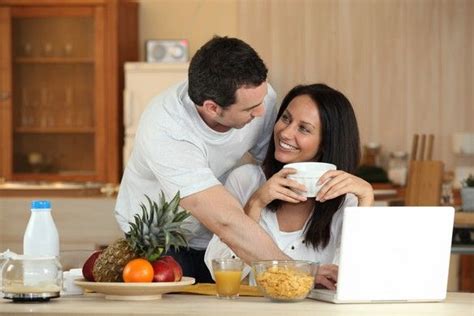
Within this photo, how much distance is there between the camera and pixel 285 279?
2.51 m

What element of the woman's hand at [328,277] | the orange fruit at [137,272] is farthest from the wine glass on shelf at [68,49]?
the orange fruit at [137,272]

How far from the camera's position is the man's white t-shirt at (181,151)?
3029mm

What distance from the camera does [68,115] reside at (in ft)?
26.8

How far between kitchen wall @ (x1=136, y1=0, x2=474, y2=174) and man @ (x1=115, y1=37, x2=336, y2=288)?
501 cm

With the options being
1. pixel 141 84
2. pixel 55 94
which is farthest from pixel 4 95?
pixel 141 84

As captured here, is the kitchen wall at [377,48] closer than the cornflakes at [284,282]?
No

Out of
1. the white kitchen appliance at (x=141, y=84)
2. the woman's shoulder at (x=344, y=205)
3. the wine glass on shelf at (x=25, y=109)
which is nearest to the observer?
the woman's shoulder at (x=344, y=205)

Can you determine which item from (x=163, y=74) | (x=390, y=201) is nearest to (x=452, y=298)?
(x=390, y=201)

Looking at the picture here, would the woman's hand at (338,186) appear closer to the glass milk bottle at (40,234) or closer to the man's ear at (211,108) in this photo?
the man's ear at (211,108)

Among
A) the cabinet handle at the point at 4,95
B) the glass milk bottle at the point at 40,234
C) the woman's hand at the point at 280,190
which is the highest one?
the cabinet handle at the point at 4,95

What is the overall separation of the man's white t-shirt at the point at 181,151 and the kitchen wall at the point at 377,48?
4841 mm

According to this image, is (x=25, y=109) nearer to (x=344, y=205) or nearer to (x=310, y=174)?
(x=344, y=205)

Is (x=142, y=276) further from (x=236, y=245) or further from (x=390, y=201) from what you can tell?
(x=390, y=201)

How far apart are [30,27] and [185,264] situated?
4972mm
